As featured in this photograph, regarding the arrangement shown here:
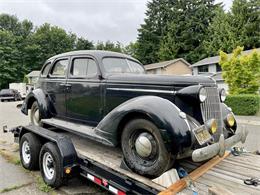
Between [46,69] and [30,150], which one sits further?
[46,69]

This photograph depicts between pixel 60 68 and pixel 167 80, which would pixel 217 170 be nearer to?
pixel 167 80

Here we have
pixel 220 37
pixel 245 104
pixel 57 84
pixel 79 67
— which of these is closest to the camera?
pixel 79 67

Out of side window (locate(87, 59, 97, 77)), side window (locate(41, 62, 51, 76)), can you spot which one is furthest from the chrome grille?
side window (locate(41, 62, 51, 76))

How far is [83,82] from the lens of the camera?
14.8 feet

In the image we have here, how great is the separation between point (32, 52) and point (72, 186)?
47918 mm

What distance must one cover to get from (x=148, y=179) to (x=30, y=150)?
2745 millimetres

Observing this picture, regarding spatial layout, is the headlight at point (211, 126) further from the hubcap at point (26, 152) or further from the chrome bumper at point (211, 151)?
the hubcap at point (26, 152)

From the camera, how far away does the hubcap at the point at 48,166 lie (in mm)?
4088

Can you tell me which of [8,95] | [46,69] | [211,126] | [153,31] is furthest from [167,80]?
[153,31]

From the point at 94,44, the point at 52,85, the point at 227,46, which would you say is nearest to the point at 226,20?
the point at 227,46

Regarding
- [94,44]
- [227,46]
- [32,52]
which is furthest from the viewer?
[94,44]

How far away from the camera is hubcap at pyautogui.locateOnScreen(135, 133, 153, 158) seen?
10.2 feet

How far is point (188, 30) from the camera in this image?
1564 inches

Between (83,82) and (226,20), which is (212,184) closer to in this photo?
(83,82)
